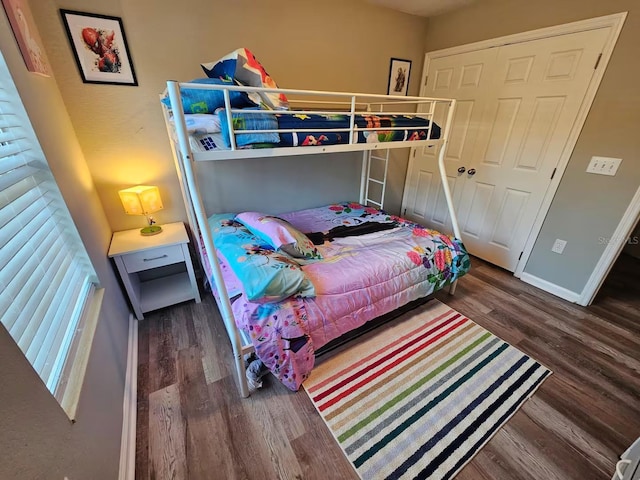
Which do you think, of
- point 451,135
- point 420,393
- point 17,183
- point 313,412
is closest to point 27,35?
point 17,183

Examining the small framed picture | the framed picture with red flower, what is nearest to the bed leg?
the framed picture with red flower

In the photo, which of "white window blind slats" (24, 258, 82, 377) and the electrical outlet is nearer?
"white window blind slats" (24, 258, 82, 377)

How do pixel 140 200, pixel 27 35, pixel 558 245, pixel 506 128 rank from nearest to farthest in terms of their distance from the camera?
pixel 27 35 → pixel 140 200 → pixel 558 245 → pixel 506 128

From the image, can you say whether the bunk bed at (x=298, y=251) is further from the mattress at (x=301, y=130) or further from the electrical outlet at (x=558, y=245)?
the electrical outlet at (x=558, y=245)

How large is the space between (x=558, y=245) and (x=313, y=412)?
2454 mm

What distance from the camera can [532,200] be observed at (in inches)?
94.2

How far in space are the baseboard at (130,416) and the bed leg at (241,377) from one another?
51 centimetres

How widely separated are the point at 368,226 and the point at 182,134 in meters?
1.65

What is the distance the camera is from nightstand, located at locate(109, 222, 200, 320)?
1.83 metres

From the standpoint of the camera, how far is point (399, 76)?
2959 millimetres

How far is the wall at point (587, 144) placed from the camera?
70.8 inches

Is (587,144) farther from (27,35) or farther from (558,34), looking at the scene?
(27,35)

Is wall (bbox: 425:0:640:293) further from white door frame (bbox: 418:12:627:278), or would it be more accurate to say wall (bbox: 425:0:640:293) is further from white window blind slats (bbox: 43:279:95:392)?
white window blind slats (bbox: 43:279:95:392)

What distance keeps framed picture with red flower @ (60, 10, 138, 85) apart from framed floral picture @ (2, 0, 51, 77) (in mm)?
176
